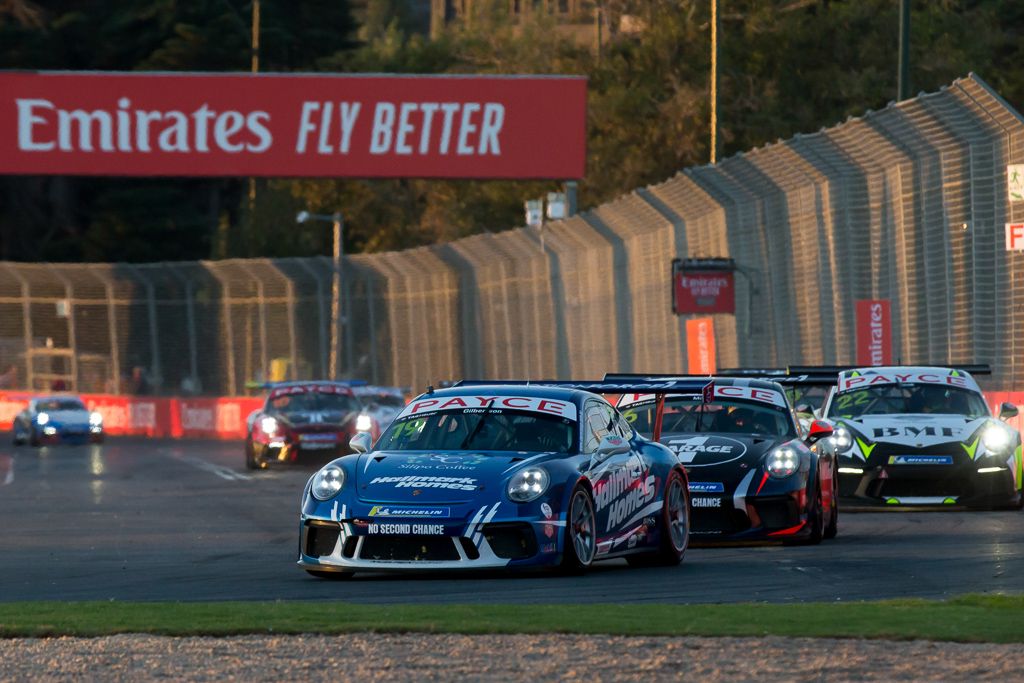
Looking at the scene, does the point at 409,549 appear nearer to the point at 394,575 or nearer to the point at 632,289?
the point at 394,575

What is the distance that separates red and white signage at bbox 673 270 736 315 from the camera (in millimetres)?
34750

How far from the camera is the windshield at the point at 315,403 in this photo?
35.3m

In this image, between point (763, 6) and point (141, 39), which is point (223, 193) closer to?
point (141, 39)

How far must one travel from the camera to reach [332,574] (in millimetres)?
13812

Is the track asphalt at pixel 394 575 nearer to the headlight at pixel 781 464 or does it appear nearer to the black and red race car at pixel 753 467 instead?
the black and red race car at pixel 753 467

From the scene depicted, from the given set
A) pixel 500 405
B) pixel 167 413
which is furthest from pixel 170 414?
pixel 500 405

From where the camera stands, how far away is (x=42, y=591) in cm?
1337

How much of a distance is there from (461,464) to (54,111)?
102 feet

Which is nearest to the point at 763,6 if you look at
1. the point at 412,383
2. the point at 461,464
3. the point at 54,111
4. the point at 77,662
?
the point at 412,383

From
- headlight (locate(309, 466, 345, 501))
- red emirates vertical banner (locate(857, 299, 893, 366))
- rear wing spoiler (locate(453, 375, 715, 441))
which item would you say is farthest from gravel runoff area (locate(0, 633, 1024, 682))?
red emirates vertical banner (locate(857, 299, 893, 366))

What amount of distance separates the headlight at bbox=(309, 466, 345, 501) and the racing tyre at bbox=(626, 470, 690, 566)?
2.07 m

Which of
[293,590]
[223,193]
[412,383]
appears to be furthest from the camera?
[223,193]

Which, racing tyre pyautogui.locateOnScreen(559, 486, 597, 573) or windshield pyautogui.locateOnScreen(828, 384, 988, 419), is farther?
windshield pyautogui.locateOnScreen(828, 384, 988, 419)

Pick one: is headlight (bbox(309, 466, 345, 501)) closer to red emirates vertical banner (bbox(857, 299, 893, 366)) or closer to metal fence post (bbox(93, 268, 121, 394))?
red emirates vertical banner (bbox(857, 299, 893, 366))
